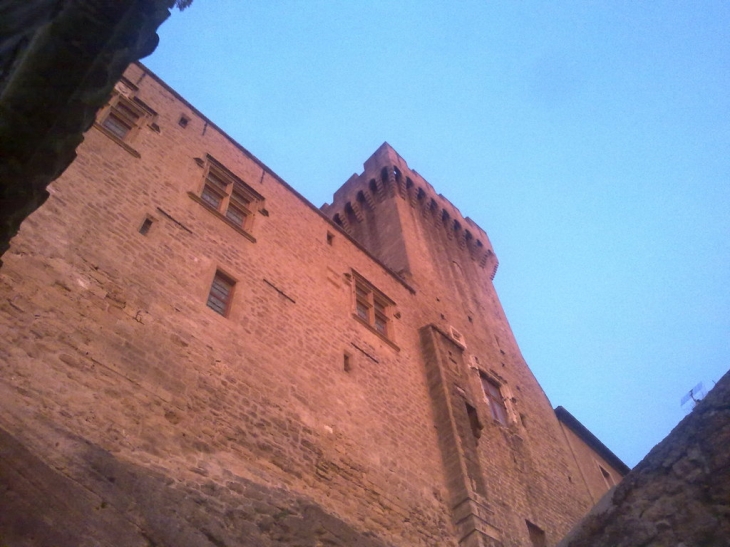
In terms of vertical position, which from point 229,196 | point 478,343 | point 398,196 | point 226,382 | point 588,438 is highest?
point 398,196

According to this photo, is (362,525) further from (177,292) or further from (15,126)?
(15,126)

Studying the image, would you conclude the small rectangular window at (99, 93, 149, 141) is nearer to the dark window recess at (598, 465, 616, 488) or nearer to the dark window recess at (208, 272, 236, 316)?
the dark window recess at (208, 272, 236, 316)

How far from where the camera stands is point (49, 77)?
294cm

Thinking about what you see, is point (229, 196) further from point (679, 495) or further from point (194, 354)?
point (679, 495)

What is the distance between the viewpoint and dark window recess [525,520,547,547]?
10.8 metres

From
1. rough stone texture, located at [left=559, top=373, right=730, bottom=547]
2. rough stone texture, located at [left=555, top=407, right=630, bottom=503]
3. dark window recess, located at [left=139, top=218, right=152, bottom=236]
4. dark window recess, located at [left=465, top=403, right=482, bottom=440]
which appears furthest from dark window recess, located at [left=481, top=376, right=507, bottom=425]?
rough stone texture, located at [left=559, top=373, right=730, bottom=547]

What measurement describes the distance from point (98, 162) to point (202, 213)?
169 centimetres

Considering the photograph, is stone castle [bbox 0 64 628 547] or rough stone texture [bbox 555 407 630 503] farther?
rough stone texture [bbox 555 407 630 503]

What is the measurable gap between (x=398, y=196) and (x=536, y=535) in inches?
475

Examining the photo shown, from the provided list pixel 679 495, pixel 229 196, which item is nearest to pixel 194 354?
pixel 229 196

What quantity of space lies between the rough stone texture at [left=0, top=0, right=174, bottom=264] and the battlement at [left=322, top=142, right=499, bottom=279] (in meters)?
17.4

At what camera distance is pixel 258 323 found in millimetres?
8977

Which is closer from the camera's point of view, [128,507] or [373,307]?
[128,507]

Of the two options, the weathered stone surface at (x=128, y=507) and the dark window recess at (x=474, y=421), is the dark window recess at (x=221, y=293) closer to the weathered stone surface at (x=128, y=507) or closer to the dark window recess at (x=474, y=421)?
the weathered stone surface at (x=128, y=507)
